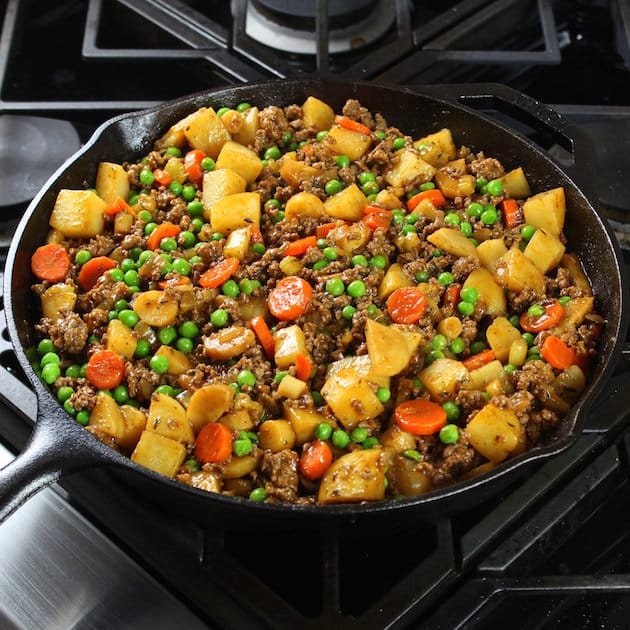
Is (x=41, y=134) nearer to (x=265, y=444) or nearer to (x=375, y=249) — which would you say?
(x=375, y=249)

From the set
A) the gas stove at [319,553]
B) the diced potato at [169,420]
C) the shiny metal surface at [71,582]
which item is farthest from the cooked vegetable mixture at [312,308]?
the shiny metal surface at [71,582]

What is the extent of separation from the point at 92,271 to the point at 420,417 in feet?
3.77

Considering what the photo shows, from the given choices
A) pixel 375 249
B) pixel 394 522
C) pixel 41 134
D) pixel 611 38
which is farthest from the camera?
pixel 611 38

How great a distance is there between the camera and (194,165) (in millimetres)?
2979

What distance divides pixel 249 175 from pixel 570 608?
172 cm

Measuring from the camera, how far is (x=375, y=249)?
9.04ft

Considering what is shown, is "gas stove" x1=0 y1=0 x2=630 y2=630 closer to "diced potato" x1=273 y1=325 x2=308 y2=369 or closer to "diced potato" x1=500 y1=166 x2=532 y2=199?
"diced potato" x1=500 y1=166 x2=532 y2=199

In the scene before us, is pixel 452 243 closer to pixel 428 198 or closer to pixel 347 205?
pixel 428 198

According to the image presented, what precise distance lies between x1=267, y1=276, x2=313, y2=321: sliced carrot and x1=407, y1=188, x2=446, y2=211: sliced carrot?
533 millimetres

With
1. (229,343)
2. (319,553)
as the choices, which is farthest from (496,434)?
(229,343)

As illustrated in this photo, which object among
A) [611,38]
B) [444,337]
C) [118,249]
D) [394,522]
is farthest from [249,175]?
[611,38]

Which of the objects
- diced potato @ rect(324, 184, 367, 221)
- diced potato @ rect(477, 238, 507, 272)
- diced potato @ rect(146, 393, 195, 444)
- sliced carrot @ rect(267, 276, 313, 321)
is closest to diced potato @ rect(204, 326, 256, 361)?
sliced carrot @ rect(267, 276, 313, 321)

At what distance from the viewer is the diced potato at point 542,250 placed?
8.98 ft

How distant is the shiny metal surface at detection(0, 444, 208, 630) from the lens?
2.14 metres
